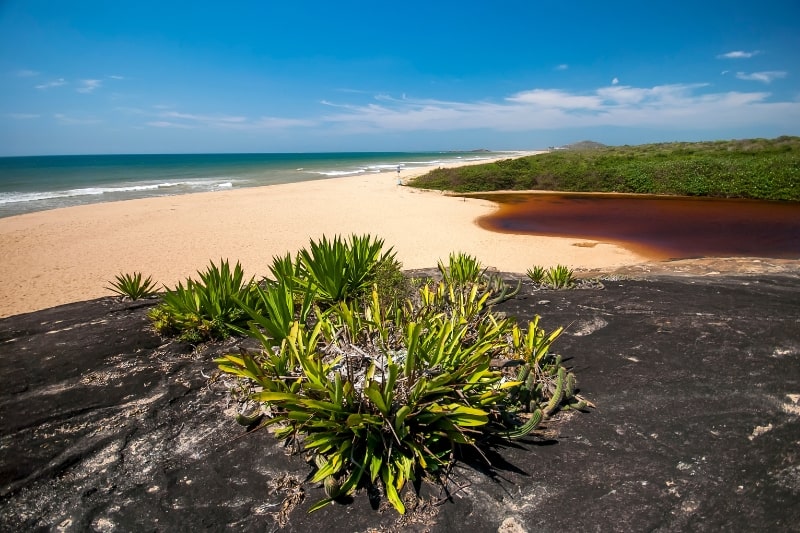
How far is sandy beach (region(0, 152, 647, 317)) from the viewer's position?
32.1ft

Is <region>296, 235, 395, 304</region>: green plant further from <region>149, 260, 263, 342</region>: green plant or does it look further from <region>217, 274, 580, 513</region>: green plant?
<region>217, 274, 580, 513</region>: green plant

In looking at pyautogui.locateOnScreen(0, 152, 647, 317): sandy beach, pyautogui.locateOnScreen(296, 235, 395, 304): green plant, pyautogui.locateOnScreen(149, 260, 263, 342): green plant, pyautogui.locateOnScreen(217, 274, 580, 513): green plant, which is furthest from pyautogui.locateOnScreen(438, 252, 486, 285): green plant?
pyautogui.locateOnScreen(0, 152, 647, 317): sandy beach

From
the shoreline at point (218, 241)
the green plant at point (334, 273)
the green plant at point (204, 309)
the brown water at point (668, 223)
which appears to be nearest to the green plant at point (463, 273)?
the green plant at point (334, 273)

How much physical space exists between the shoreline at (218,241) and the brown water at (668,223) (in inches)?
46.0

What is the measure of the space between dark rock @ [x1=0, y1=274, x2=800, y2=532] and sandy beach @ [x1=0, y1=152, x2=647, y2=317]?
21.8 feet

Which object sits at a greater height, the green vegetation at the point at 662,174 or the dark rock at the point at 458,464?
the green vegetation at the point at 662,174

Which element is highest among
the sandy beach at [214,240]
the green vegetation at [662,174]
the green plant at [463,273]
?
the green vegetation at [662,174]

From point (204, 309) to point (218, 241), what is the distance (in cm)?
1048

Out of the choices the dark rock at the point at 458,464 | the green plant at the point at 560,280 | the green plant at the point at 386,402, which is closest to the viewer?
the dark rock at the point at 458,464

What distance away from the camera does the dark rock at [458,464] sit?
1.79m

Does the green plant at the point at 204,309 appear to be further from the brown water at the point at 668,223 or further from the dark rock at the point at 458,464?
the brown water at the point at 668,223

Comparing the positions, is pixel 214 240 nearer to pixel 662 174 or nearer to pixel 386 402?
pixel 386 402

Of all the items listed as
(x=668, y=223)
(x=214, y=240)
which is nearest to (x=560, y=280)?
(x=214, y=240)

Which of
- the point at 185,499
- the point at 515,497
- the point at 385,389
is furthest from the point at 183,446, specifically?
the point at 515,497
